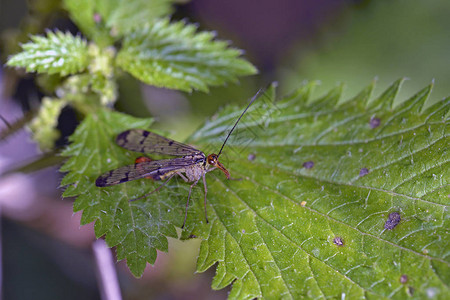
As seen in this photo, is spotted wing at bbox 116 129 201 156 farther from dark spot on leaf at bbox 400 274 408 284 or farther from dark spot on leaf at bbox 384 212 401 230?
dark spot on leaf at bbox 400 274 408 284

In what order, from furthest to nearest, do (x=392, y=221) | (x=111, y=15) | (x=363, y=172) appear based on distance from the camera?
1. (x=111, y=15)
2. (x=363, y=172)
3. (x=392, y=221)

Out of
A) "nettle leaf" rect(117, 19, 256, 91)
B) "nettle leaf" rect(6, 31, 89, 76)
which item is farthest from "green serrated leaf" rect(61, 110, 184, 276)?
"nettle leaf" rect(117, 19, 256, 91)

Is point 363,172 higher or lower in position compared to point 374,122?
lower

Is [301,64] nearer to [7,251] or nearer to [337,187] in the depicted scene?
[337,187]

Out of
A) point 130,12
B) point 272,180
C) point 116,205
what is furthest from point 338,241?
point 130,12

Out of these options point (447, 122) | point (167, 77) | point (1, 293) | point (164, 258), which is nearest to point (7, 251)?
point (1, 293)

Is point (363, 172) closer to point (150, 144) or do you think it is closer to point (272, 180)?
point (272, 180)

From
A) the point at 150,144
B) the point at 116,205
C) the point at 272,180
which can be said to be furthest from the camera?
the point at 150,144
